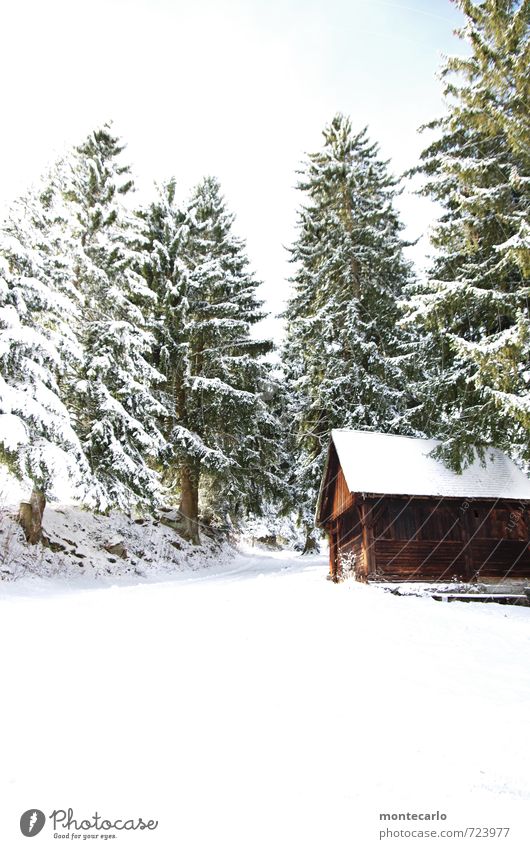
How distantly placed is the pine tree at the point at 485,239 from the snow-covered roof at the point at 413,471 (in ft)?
4.65

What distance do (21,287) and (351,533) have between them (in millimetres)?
13472

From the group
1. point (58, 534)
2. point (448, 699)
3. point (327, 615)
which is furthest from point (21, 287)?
point (448, 699)

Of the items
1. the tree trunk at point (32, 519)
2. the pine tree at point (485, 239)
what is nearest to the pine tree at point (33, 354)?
the tree trunk at point (32, 519)

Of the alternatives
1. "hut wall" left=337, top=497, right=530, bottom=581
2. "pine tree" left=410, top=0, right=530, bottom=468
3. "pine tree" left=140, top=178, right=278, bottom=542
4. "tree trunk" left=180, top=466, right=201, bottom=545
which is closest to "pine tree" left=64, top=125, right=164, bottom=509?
"pine tree" left=140, top=178, right=278, bottom=542

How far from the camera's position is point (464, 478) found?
15914mm

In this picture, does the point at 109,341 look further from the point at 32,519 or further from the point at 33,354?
the point at 32,519

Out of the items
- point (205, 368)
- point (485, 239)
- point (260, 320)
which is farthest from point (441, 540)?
point (260, 320)

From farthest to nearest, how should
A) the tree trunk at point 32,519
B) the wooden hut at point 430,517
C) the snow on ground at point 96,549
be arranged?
the wooden hut at point 430,517
the tree trunk at point 32,519
the snow on ground at point 96,549

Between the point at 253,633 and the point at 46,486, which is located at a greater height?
the point at 46,486

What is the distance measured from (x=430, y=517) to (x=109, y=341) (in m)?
12.8

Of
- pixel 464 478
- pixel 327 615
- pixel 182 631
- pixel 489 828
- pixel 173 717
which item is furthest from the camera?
pixel 464 478

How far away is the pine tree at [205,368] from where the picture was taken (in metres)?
22.5

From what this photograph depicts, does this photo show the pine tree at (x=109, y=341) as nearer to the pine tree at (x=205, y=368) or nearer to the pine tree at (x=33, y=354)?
the pine tree at (x=33, y=354)

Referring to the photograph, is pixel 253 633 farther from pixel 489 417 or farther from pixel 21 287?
pixel 21 287
